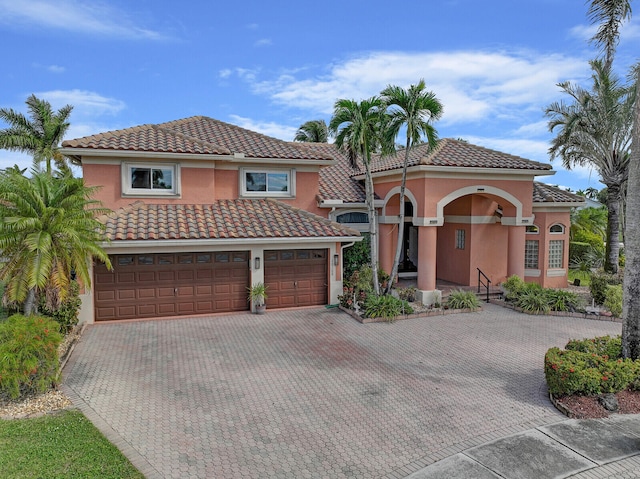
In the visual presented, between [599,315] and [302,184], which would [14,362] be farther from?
[599,315]

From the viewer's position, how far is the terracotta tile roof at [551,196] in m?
21.1

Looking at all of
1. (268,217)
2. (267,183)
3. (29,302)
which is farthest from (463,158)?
(29,302)

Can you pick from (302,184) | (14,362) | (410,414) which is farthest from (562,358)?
(302,184)

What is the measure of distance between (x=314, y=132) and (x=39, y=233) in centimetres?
3223

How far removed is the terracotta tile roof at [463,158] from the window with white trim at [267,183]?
175 inches

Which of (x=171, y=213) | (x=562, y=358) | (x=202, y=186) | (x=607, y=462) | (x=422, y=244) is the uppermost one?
(x=202, y=186)

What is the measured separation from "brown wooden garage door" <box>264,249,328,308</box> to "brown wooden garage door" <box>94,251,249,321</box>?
948 millimetres

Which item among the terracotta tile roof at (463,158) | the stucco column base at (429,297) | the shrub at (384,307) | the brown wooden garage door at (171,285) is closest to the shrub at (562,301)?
the stucco column base at (429,297)

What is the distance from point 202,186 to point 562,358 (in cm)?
1361

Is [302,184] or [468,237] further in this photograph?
[468,237]

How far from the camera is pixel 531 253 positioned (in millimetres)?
22031

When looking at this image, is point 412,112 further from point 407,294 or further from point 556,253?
point 556,253

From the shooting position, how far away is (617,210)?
22.5 m

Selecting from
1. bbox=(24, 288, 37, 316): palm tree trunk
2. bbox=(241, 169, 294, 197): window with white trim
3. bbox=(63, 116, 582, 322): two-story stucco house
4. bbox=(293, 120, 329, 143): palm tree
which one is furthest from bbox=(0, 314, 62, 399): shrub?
bbox=(293, 120, 329, 143): palm tree
